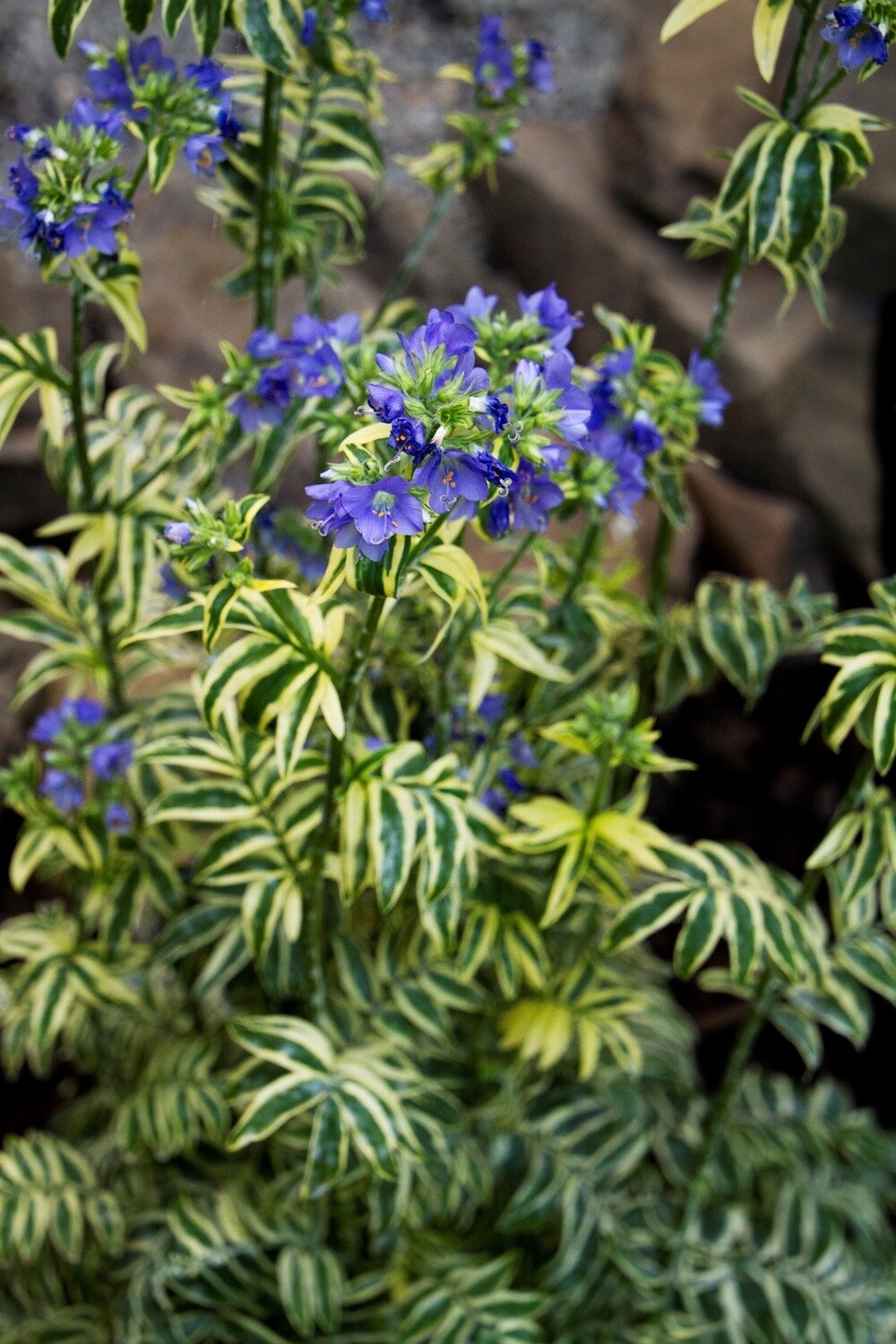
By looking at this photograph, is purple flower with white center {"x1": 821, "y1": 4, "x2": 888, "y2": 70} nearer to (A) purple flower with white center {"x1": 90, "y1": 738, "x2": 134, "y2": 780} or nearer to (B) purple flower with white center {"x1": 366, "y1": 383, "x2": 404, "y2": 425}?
(B) purple flower with white center {"x1": 366, "y1": 383, "x2": 404, "y2": 425}

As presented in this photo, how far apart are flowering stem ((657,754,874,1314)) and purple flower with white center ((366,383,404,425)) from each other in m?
0.82

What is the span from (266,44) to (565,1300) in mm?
1618

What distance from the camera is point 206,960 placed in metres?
1.78

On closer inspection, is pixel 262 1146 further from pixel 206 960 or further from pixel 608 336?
pixel 608 336

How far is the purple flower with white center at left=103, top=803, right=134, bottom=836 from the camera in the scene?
1.58 metres

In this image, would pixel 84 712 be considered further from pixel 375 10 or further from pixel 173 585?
pixel 375 10

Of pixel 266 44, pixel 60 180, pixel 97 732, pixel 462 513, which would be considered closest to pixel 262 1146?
pixel 97 732

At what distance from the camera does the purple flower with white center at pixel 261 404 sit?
1404 mm

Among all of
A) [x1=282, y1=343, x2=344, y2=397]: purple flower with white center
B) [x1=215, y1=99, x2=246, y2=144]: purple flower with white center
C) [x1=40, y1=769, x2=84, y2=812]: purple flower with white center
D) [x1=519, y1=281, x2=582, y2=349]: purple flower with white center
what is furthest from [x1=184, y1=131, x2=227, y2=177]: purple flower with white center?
[x1=40, y1=769, x2=84, y2=812]: purple flower with white center

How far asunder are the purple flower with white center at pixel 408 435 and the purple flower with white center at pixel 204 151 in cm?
52

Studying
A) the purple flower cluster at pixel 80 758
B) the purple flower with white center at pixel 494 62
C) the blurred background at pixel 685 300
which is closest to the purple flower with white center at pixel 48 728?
the purple flower cluster at pixel 80 758

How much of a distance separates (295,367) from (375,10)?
16.8 inches

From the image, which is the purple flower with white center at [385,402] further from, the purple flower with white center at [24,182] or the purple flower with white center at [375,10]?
the purple flower with white center at [375,10]

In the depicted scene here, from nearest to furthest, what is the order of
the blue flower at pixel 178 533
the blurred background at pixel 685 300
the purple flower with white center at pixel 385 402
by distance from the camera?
the purple flower with white center at pixel 385 402
the blue flower at pixel 178 533
the blurred background at pixel 685 300
